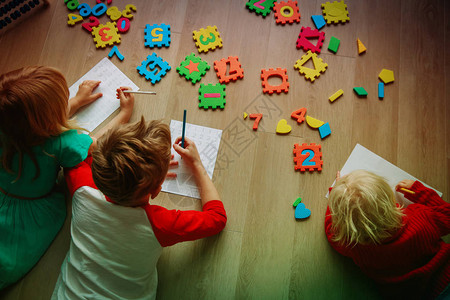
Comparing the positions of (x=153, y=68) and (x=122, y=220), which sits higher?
(x=153, y=68)

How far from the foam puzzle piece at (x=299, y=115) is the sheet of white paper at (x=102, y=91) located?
65 centimetres

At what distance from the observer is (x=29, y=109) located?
87 cm

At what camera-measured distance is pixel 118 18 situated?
55.0 inches

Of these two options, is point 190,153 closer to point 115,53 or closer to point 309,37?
point 115,53

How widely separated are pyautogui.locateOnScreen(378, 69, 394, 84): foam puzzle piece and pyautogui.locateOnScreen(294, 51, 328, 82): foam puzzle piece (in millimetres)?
237

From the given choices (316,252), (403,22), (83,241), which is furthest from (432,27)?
(83,241)

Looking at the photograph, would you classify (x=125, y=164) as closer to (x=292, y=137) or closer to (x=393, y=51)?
(x=292, y=137)

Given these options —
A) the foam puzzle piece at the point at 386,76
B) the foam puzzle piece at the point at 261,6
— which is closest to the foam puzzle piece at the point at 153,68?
the foam puzzle piece at the point at 261,6

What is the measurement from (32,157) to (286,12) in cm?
114

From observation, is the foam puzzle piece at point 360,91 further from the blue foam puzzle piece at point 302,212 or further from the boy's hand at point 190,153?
the boy's hand at point 190,153

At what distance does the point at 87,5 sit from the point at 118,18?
0.51ft

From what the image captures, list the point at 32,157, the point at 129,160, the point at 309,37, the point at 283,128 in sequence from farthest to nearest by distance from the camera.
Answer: the point at 309,37
the point at 283,128
the point at 32,157
the point at 129,160

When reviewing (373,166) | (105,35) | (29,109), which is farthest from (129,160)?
(373,166)

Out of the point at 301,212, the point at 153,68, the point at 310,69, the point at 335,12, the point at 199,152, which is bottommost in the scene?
the point at 301,212
